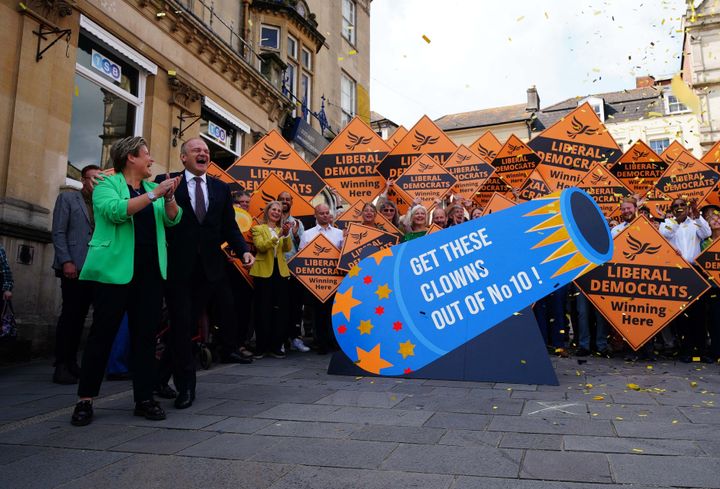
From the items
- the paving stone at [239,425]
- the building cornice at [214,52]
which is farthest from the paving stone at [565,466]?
the building cornice at [214,52]

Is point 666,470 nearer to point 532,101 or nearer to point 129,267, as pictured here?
point 129,267

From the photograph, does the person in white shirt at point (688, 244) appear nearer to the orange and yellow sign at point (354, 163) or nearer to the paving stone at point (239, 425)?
the orange and yellow sign at point (354, 163)

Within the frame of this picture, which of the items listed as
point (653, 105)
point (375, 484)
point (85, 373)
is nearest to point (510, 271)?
point (375, 484)

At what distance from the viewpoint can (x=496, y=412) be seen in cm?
387

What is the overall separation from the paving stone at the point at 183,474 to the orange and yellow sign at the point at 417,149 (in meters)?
6.90

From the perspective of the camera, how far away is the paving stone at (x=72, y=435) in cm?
Result: 317

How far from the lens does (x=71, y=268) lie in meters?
5.38

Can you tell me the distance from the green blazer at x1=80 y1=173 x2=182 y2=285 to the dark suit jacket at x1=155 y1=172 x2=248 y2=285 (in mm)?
266

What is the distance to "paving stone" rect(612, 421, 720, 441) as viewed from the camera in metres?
3.21

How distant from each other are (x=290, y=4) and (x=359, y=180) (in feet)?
36.9

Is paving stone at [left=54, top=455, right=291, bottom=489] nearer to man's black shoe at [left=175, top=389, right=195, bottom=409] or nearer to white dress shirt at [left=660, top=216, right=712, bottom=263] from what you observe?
man's black shoe at [left=175, top=389, right=195, bottom=409]

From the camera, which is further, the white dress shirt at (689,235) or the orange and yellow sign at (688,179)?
the orange and yellow sign at (688,179)

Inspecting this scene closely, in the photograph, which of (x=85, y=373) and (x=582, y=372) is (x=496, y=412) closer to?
(x=582, y=372)

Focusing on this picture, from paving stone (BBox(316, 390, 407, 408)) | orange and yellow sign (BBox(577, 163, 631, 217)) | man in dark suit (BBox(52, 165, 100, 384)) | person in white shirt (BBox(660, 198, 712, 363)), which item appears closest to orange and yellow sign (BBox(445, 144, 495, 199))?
orange and yellow sign (BBox(577, 163, 631, 217))
